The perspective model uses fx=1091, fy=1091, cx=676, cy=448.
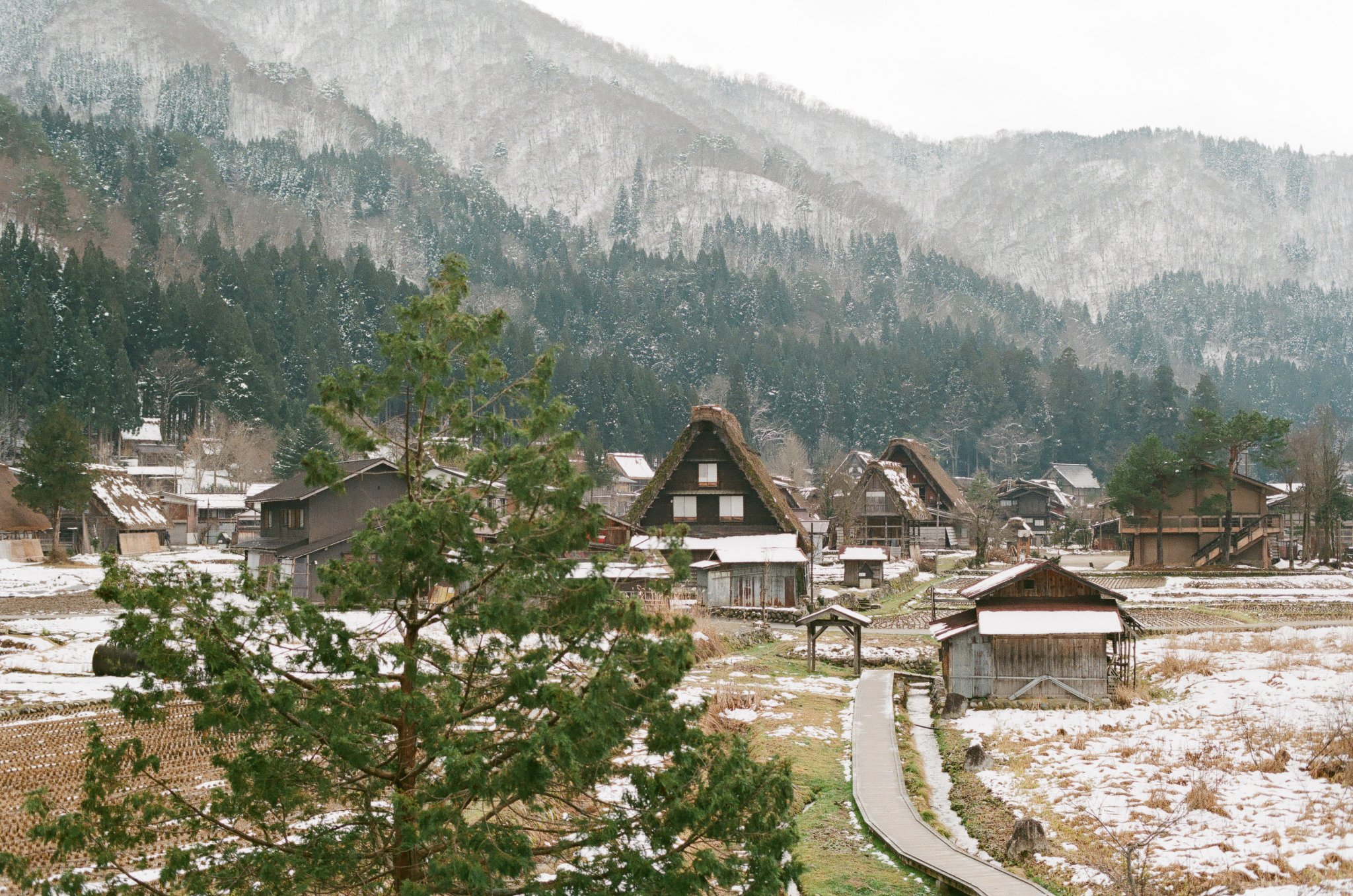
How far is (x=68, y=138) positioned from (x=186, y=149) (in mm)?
22905

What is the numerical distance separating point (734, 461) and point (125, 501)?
40.6 metres

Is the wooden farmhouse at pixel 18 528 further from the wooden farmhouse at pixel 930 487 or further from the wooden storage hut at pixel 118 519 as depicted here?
the wooden farmhouse at pixel 930 487

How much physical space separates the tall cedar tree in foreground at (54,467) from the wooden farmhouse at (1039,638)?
48.7 meters

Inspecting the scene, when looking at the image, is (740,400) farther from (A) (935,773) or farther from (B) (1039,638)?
(A) (935,773)

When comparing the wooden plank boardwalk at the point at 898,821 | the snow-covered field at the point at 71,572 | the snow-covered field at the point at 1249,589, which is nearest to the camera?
the wooden plank boardwalk at the point at 898,821

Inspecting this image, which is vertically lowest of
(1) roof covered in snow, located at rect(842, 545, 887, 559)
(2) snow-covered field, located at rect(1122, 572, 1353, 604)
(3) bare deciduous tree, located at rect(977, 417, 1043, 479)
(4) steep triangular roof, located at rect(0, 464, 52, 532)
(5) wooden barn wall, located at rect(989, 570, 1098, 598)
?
(2) snow-covered field, located at rect(1122, 572, 1353, 604)

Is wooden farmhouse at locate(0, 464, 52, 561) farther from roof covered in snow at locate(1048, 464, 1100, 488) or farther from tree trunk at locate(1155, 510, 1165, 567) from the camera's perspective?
roof covered in snow at locate(1048, 464, 1100, 488)

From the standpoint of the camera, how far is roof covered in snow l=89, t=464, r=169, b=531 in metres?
65.4

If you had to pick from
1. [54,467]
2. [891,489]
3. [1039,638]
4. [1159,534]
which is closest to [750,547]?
[1039,638]

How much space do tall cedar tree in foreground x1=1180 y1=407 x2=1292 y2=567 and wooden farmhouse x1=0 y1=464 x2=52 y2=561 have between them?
206ft

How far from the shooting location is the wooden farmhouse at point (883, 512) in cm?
7419

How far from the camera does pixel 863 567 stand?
56688 millimetres

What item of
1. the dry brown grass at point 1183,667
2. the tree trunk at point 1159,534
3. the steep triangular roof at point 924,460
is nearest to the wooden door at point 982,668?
the dry brown grass at point 1183,667

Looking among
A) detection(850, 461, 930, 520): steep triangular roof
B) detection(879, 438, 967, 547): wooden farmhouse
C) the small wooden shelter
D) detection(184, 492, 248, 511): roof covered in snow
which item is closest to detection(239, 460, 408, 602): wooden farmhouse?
the small wooden shelter
